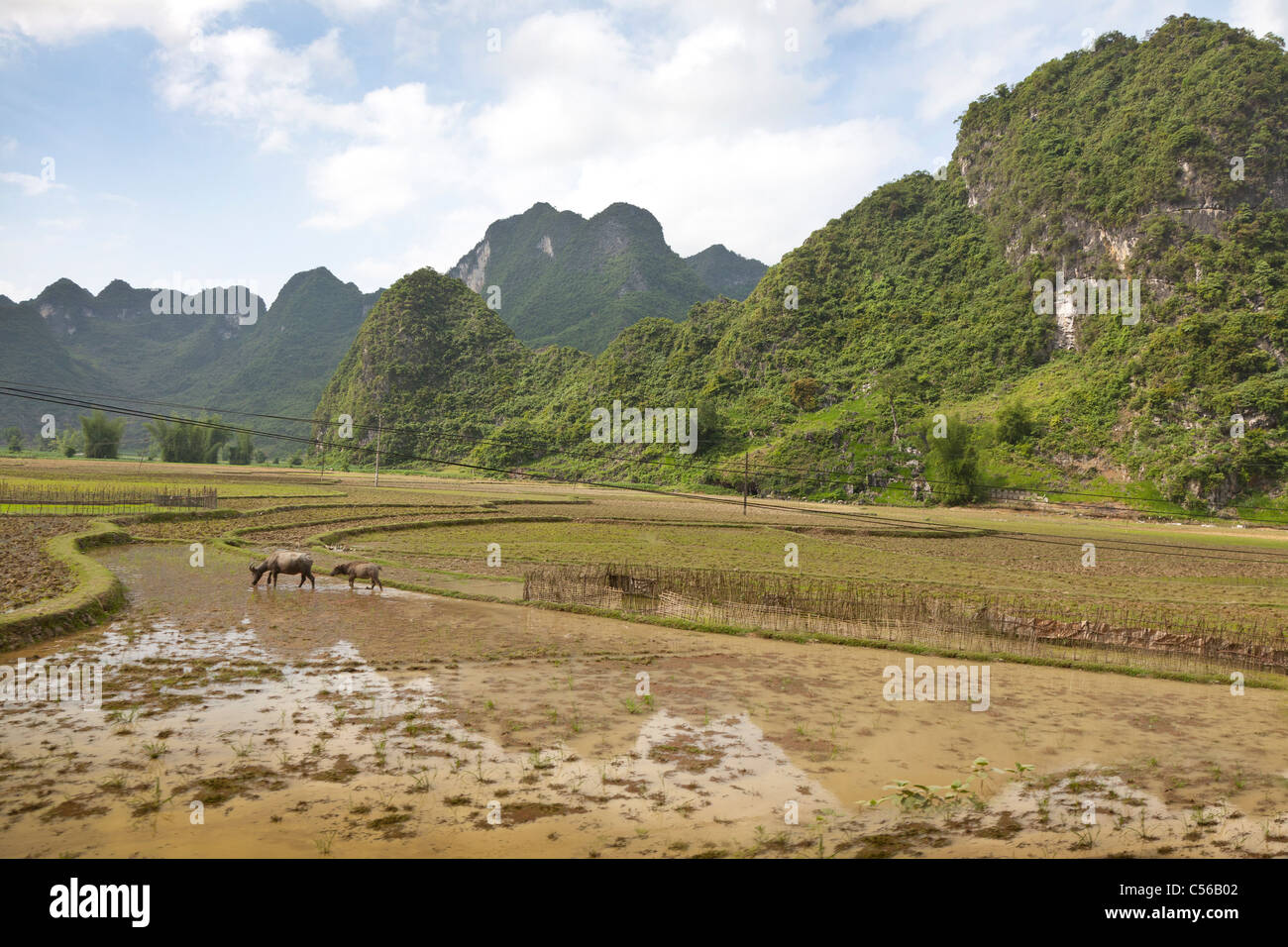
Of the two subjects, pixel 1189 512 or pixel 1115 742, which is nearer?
pixel 1115 742

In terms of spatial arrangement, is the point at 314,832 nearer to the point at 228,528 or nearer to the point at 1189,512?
the point at 228,528

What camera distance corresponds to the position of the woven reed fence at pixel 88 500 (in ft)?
100

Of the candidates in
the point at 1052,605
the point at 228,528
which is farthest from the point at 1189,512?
the point at 228,528

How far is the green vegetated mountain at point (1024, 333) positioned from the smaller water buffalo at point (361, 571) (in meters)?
52.1

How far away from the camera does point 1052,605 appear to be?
1662 centimetres

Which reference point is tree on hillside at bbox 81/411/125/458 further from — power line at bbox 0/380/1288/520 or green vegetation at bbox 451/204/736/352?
green vegetation at bbox 451/204/736/352

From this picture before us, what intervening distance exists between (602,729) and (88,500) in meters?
36.7

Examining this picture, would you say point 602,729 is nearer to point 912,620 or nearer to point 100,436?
point 912,620

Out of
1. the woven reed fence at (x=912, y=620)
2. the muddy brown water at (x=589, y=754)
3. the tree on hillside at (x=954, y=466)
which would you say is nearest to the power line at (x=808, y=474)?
the tree on hillside at (x=954, y=466)

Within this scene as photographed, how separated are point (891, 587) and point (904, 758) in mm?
11953

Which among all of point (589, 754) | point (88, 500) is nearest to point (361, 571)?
point (589, 754)

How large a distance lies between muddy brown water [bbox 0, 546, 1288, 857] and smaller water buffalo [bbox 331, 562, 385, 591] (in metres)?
3.98

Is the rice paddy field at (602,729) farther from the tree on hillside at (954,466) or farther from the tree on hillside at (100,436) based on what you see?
the tree on hillside at (100,436)

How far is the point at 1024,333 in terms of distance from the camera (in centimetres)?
7725
